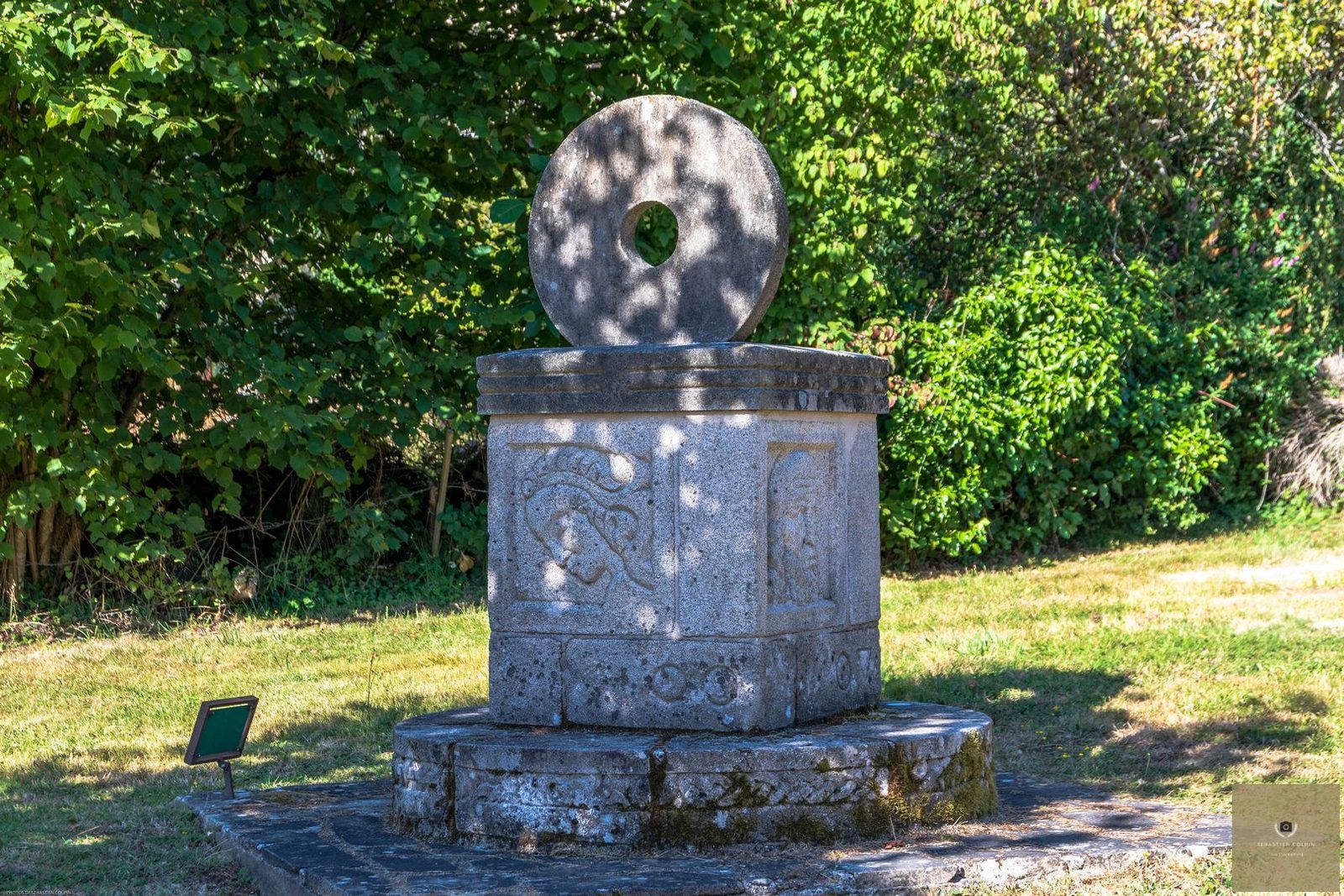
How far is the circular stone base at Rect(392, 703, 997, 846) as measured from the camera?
4.34m

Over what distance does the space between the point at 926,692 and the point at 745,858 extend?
10.0 ft

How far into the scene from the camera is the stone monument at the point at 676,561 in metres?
4.41

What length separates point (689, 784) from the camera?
14.3 feet

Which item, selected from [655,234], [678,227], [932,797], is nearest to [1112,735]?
A: [932,797]

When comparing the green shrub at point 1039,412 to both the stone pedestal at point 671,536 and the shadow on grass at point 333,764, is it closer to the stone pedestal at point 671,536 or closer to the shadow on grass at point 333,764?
the shadow on grass at point 333,764

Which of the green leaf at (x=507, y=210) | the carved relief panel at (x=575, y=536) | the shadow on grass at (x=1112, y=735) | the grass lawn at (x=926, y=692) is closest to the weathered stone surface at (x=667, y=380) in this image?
the carved relief panel at (x=575, y=536)

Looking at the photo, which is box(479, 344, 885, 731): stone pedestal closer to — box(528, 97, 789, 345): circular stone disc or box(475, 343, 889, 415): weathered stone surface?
box(475, 343, 889, 415): weathered stone surface

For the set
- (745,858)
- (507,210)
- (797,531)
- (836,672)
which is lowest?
(745,858)

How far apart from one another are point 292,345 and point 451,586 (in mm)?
2091


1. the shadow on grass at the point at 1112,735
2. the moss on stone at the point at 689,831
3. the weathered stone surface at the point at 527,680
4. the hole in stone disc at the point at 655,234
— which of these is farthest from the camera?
the hole in stone disc at the point at 655,234

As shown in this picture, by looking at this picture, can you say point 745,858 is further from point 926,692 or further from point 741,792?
point 926,692

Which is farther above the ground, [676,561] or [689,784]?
[676,561]

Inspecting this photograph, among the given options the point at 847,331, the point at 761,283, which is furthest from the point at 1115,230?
the point at 761,283

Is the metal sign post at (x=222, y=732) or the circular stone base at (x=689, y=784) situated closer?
the circular stone base at (x=689, y=784)
